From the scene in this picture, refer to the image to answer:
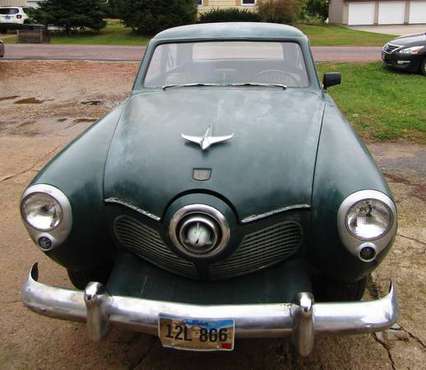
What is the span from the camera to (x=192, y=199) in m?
2.41

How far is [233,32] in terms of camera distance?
173 inches

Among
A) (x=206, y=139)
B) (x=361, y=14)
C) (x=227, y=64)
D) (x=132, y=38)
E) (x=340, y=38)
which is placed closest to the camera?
(x=206, y=139)

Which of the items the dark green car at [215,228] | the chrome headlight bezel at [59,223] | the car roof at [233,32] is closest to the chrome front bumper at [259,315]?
the dark green car at [215,228]

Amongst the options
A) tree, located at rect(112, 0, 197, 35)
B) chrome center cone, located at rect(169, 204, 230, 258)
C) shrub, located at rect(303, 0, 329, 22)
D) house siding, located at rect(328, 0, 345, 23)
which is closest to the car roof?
chrome center cone, located at rect(169, 204, 230, 258)

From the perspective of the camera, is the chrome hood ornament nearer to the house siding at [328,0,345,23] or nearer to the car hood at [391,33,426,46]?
the car hood at [391,33,426,46]

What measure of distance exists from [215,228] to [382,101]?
25.1ft

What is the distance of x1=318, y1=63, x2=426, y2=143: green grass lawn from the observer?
7.49m

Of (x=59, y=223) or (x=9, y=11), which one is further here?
(x=9, y=11)

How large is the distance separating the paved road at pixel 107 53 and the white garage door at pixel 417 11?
19.1m

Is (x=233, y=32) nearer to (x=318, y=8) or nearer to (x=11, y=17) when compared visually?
(x=11, y=17)

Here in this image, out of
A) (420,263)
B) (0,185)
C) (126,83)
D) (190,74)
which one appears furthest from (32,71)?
(420,263)

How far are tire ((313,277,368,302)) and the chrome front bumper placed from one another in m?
0.42

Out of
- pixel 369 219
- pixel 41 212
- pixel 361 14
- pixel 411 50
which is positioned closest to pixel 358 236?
pixel 369 219

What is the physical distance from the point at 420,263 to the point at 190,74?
2167 millimetres
